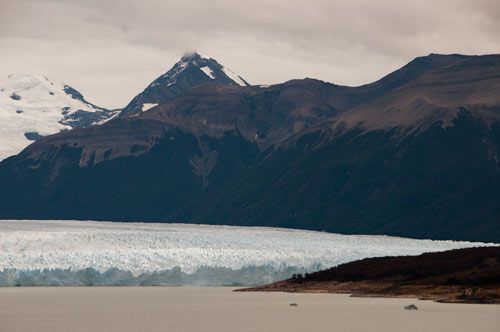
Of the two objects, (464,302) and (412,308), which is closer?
(412,308)

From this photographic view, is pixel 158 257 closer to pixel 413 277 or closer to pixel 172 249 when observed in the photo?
pixel 172 249

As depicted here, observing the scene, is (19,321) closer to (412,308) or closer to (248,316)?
(248,316)

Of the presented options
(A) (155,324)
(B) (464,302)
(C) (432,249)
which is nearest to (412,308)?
(B) (464,302)

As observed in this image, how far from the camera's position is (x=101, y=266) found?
80.0m

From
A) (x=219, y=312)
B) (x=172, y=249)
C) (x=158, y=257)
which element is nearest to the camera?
(x=219, y=312)

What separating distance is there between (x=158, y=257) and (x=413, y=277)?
16.6 meters

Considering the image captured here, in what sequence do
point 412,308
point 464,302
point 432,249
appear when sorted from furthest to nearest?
point 432,249
point 464,302
point 412,308

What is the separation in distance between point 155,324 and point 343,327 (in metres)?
8.28

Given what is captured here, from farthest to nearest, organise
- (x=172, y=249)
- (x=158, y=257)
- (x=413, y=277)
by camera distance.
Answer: (x=172, y=249) < (x=158, y=257) < (x=413, y=277)

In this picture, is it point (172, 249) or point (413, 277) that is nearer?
point (413, 277)

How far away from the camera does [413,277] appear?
77.4 meters

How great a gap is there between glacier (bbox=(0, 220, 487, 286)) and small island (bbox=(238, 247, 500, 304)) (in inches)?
88.5

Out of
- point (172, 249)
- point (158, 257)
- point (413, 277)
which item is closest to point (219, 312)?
point (413, 277)

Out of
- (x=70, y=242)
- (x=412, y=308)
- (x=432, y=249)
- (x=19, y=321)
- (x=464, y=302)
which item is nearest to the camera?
(x=19, y=321)
